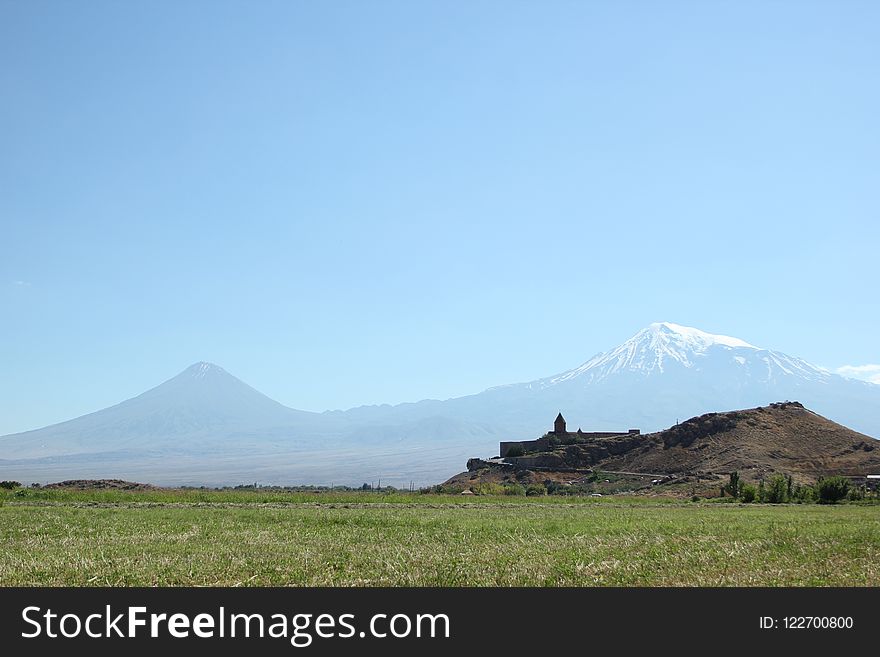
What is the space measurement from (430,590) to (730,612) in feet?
14.9

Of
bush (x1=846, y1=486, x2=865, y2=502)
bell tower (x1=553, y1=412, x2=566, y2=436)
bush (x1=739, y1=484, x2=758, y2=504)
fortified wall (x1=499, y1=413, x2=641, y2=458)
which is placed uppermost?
bell tower (x1=553, y1=412, x2=566, y2=436)

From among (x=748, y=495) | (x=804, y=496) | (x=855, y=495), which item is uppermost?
(x=748, y=495)

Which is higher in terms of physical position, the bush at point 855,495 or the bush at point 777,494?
the bush at point 777,494

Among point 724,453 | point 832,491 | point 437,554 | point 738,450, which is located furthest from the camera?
point 724,453

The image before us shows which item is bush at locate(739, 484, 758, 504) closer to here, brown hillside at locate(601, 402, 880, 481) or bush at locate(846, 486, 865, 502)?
bush at locate(846, 486, 865, 502)

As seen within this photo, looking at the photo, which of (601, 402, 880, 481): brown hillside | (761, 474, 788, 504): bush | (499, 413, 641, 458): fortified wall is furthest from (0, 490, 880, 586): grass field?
(499, 413, 641, 458): fortified wall


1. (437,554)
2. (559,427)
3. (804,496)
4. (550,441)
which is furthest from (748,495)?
(559,427)

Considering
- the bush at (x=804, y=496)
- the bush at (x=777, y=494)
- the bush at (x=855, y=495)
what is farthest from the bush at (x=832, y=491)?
the bush at (x=777, y=494)

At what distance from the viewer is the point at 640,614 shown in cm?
1080

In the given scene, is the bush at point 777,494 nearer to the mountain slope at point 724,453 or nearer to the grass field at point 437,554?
the mountain slope at point 724,453

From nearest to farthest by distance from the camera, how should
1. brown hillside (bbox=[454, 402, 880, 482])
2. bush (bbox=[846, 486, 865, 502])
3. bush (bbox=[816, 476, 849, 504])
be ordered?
bush (bbox=[816, 476, 849, 504]) → bush (bbox=[846, 486, 865, 502]) → brown hillside (bbox=[454, 402, 880, 482])

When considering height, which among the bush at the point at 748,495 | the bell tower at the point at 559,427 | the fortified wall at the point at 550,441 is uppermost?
the bell tower at the point at 559,427

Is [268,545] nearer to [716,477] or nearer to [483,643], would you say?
[483,643]

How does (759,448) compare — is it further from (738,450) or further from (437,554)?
(437,554)
